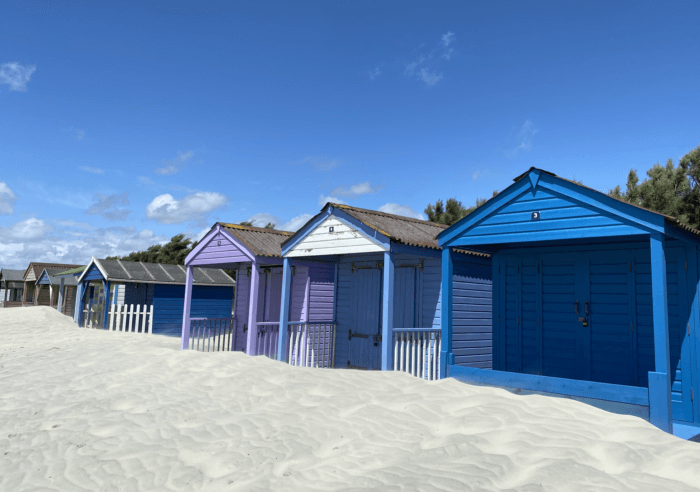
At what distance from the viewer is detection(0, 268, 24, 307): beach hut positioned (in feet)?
157

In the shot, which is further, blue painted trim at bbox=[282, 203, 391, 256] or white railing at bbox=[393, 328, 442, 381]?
blue painted trim at bbox=[282, 203, 391, 256]

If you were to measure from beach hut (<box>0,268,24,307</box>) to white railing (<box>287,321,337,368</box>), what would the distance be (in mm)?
46214

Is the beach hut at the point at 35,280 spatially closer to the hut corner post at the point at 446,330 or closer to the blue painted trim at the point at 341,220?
the blue painted trim at the point at 341,220

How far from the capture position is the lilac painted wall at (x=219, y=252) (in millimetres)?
13297

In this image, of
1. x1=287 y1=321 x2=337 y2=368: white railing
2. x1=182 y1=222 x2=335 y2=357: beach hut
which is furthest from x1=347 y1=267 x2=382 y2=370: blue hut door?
x1=182 y1=222 x2=335 y2=357: beach hut

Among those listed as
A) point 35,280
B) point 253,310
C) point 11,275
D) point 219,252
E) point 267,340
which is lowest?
point 267,340

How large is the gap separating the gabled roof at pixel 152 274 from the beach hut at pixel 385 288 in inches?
499

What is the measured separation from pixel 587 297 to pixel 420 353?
11.0 ft

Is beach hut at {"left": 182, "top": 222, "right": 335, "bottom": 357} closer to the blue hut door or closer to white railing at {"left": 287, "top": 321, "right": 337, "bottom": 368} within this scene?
white railing at {"left": 287, "top": 321, "right": 337, "bottom": 368}

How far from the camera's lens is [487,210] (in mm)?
8047

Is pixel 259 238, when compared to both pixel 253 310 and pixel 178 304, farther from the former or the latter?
pixel 178 304

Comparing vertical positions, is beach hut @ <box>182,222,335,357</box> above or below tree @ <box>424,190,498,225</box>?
below

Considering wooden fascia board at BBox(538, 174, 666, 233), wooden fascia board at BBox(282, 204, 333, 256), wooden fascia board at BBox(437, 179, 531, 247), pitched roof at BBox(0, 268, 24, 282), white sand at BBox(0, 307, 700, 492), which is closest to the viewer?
white sand at BBox(0, 307, 700, 492)

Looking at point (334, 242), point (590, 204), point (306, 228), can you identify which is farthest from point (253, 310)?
point (590, 204)
